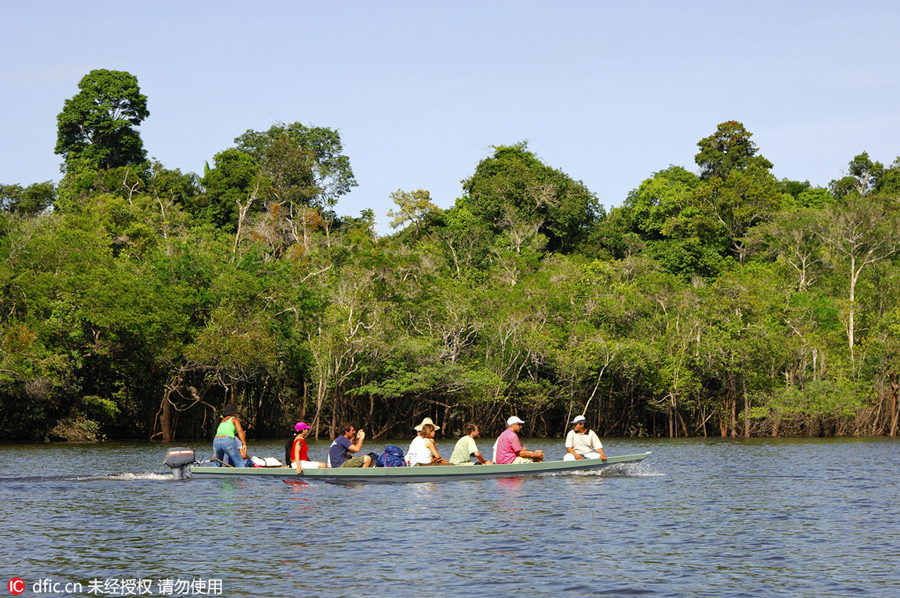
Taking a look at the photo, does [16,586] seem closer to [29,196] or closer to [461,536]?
[461,536]

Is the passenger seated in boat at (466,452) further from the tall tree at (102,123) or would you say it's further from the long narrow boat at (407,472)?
the tall tree at (102,123)

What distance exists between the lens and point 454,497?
2050 cm

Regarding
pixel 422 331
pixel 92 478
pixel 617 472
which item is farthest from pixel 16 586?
pixel 422 331

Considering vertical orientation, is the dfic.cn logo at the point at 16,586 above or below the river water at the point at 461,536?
below

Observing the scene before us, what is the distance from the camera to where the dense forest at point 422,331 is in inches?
1687

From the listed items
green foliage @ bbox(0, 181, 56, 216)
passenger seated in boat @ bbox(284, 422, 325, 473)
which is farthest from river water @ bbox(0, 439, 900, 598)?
green foliage @ bbox(0, 181, 56, 216)

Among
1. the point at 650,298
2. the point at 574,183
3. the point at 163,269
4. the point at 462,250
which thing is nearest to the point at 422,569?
the point at 163,269

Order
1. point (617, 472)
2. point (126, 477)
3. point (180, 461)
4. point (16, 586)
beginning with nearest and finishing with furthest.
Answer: point (16, 586) → point (180, 461) → point (126, 477) → point (617, 472)

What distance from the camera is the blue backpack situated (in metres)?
22.5

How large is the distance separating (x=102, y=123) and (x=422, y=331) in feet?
130

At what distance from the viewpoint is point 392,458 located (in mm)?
22656

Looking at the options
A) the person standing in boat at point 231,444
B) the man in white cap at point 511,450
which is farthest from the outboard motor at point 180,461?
the man in white cap at point 511,450

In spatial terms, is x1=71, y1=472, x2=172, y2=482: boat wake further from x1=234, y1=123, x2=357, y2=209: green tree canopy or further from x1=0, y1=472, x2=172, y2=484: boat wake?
x1=234, y1=123, x2=357, y2=209: green tree canopy

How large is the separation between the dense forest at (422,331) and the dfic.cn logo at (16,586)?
2818 centimetres
